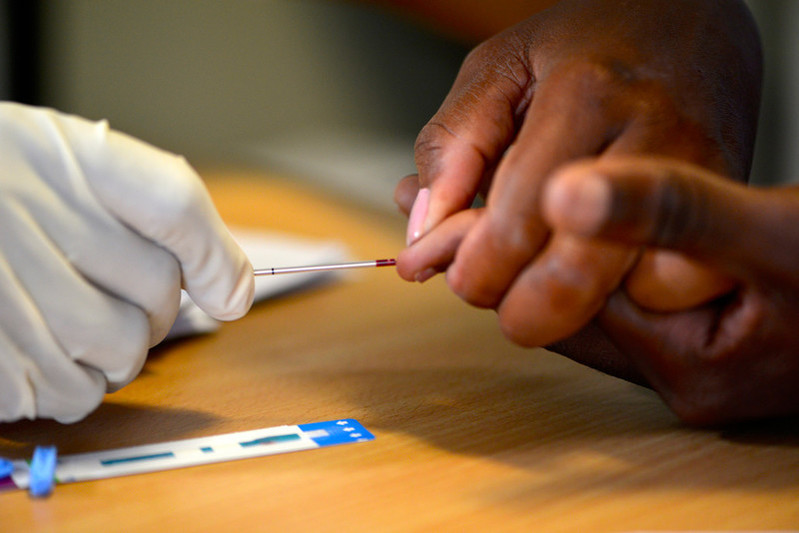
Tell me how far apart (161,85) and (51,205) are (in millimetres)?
1804

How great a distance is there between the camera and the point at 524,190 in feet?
1.51

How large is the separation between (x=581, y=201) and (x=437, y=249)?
0.19 m

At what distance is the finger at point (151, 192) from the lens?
46 cm

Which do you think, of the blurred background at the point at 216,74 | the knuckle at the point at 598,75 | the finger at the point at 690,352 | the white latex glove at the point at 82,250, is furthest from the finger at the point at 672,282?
the blurred background at the point at 216,74

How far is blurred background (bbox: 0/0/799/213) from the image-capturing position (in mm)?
1961

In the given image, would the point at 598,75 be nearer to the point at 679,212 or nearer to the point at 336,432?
the point at 679,212

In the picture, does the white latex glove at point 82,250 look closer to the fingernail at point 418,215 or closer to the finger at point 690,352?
the fingernail at point 418,215

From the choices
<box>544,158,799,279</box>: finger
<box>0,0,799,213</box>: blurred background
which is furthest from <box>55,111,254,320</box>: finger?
<box>0,0,799,213</box>: blurred background

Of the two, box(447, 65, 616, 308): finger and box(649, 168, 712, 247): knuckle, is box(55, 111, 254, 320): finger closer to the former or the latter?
box(447, 65, 616, 308): finger

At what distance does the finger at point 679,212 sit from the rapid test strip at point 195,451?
25 cm

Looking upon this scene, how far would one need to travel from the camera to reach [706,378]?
493 millimetres

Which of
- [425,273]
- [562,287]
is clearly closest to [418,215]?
[425,273]

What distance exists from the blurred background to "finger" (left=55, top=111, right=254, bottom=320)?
1380mm

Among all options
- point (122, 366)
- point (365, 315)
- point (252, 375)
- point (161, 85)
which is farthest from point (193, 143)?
point (122, 366)
